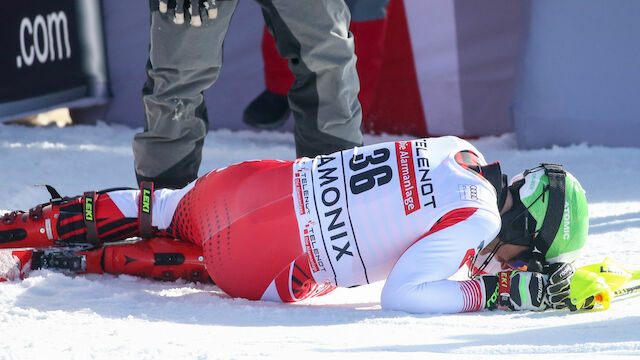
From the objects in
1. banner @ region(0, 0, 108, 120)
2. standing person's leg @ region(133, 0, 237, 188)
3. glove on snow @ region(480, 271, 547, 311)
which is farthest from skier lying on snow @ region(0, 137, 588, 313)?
banner @ region(0, 0, 108, 120)

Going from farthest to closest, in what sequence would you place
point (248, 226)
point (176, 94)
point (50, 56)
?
point (50, 56) → point (176, 94) → point (248, 226)

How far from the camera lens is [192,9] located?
95.5 inches

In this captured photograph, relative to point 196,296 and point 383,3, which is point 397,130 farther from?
point 196,296

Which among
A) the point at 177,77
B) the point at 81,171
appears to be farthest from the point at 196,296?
the point at 81,171

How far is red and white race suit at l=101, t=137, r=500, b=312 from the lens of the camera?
75.4 inches

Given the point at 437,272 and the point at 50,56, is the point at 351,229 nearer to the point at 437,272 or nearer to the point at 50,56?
the point at 437,272

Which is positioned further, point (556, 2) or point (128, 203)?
point (556, 2)

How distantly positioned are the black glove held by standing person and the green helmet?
40.2 inches

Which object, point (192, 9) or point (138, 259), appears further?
point (192, 9)

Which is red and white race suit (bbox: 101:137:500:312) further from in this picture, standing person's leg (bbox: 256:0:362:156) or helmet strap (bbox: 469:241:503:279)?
standing person's leg (bbox: 256:0:362:156)

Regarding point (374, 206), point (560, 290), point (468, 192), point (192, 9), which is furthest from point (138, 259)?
point (560, 290)

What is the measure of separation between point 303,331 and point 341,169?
45 centimetres

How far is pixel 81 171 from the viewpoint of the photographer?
11.5 feet

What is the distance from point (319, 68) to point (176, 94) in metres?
0.45
